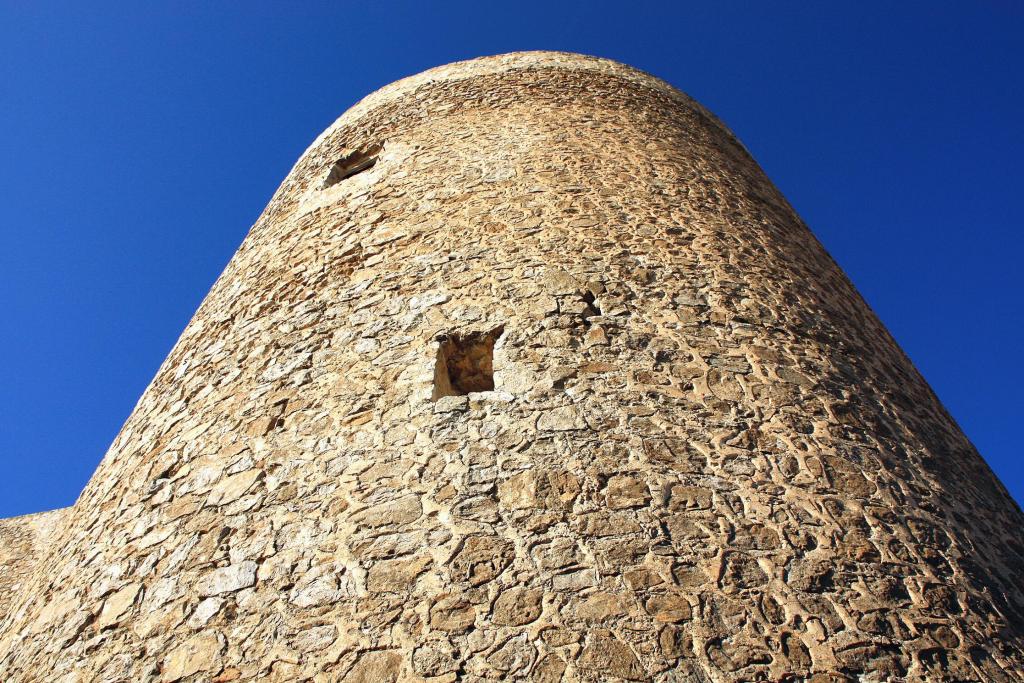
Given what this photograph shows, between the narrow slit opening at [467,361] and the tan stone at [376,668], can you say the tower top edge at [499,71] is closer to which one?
the narrow slit opening at [467,361]

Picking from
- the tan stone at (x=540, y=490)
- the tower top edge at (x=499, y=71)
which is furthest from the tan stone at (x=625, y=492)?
the tower top edge at (x=499, y=71)

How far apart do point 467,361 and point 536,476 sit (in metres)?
0.83

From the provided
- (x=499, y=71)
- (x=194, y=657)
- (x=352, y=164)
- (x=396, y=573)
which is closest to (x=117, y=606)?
(x=194, y=657)

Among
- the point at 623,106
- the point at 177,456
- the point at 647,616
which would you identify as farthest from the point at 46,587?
the point at 623,106

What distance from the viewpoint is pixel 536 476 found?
261 centimetres

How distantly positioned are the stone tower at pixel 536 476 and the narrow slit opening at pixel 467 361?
10mm

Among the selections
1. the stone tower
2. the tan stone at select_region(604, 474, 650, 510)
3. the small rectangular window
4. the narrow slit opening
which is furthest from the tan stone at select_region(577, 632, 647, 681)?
the small rectangular window

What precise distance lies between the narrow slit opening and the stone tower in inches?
0.4

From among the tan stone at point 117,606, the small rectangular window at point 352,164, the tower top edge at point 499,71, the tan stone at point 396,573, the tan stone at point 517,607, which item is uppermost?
the tower top edge at point 499,71

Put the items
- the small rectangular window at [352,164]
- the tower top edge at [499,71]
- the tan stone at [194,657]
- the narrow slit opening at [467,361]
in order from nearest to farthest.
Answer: the tan stone at [194,657]
the narrow slit opening at [467,361]
the small rectangular window at [352,164]
the tower top edge at [499,71]

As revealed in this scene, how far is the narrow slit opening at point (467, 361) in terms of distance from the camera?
325 cm

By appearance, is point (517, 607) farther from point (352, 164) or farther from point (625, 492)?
point (352, 164)

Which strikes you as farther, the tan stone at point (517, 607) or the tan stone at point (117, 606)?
the tan stone at point (117, 606)

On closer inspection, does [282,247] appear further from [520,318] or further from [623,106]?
[623,106]
